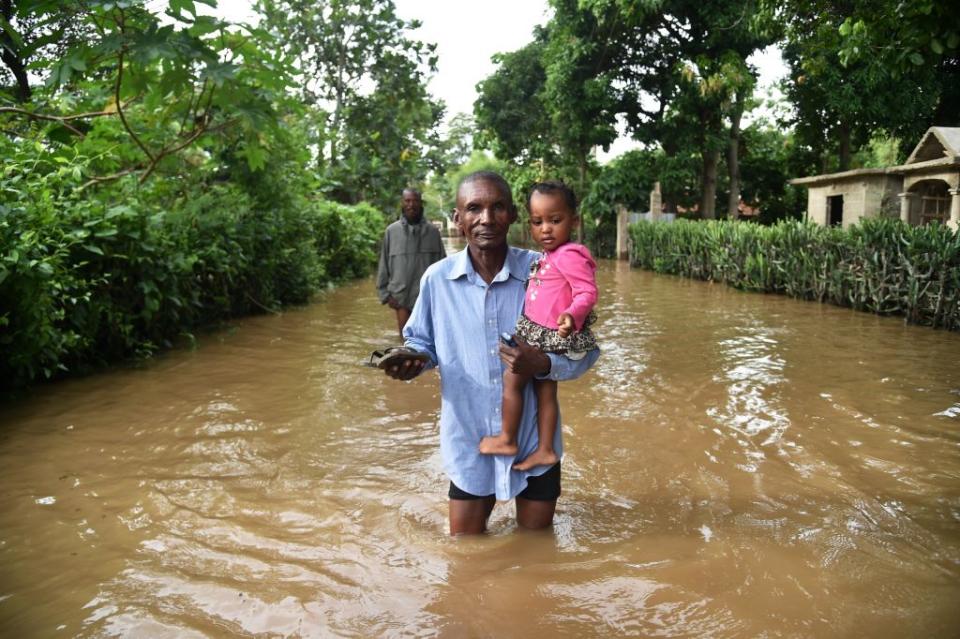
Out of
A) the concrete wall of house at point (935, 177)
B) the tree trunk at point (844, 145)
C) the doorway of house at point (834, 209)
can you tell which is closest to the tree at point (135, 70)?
the concrete wall of house at point (935, 177)

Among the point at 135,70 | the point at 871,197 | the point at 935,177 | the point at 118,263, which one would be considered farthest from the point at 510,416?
the point at 871,197

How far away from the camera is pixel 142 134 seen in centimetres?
837

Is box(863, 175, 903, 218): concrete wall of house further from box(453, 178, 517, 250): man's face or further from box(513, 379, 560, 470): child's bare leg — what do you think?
box(453, 178, 517, 250): man's face

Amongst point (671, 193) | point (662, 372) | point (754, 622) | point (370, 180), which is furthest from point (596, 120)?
point (754, 622)

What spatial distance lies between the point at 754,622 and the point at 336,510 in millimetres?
2283

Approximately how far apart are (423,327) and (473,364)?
28cm

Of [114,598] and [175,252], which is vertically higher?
[175,252]

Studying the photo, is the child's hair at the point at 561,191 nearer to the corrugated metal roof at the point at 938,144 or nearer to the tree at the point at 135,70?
the tree at the point at 135,70

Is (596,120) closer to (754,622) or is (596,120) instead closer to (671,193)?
(671,193)

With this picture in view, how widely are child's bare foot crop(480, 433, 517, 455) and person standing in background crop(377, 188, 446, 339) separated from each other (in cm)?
469

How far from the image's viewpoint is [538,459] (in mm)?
3006

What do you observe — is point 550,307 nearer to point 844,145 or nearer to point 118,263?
point 118,263

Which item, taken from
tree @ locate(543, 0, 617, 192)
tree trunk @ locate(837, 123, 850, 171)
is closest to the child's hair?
tree @ locate(543, 0, 617, 192)

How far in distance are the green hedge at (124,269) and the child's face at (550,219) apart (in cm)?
462
